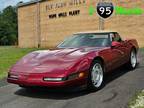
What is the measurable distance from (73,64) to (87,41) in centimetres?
189

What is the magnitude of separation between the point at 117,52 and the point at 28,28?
3185 cm

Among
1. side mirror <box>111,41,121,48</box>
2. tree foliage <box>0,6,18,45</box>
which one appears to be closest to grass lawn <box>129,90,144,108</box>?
side mirror <box>111,41,121,48</box>

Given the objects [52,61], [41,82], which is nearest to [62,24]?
[52,61]

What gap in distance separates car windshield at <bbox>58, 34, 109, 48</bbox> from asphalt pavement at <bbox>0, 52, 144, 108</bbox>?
97 centimetres

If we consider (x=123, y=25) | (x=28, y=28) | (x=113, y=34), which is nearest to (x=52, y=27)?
(x=28, y=28)

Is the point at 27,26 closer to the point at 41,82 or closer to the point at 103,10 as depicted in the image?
the point at 103,10

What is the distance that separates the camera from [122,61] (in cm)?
928

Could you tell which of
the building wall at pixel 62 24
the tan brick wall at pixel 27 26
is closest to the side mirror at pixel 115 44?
the building wall at pixel 62 24

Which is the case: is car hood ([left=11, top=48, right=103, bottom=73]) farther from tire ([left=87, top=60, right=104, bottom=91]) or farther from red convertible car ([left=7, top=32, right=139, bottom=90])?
tire ([left=87, top=60, right=104, bottom=91])

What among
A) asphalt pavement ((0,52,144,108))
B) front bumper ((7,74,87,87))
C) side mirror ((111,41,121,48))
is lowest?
asphalt pavement ((0,52,144,108))

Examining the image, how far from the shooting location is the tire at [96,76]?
7438 mm

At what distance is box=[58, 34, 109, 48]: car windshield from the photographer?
873 centimetres

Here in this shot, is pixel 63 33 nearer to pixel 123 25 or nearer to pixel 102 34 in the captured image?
pixel 123 25

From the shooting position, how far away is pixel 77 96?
7.28m
